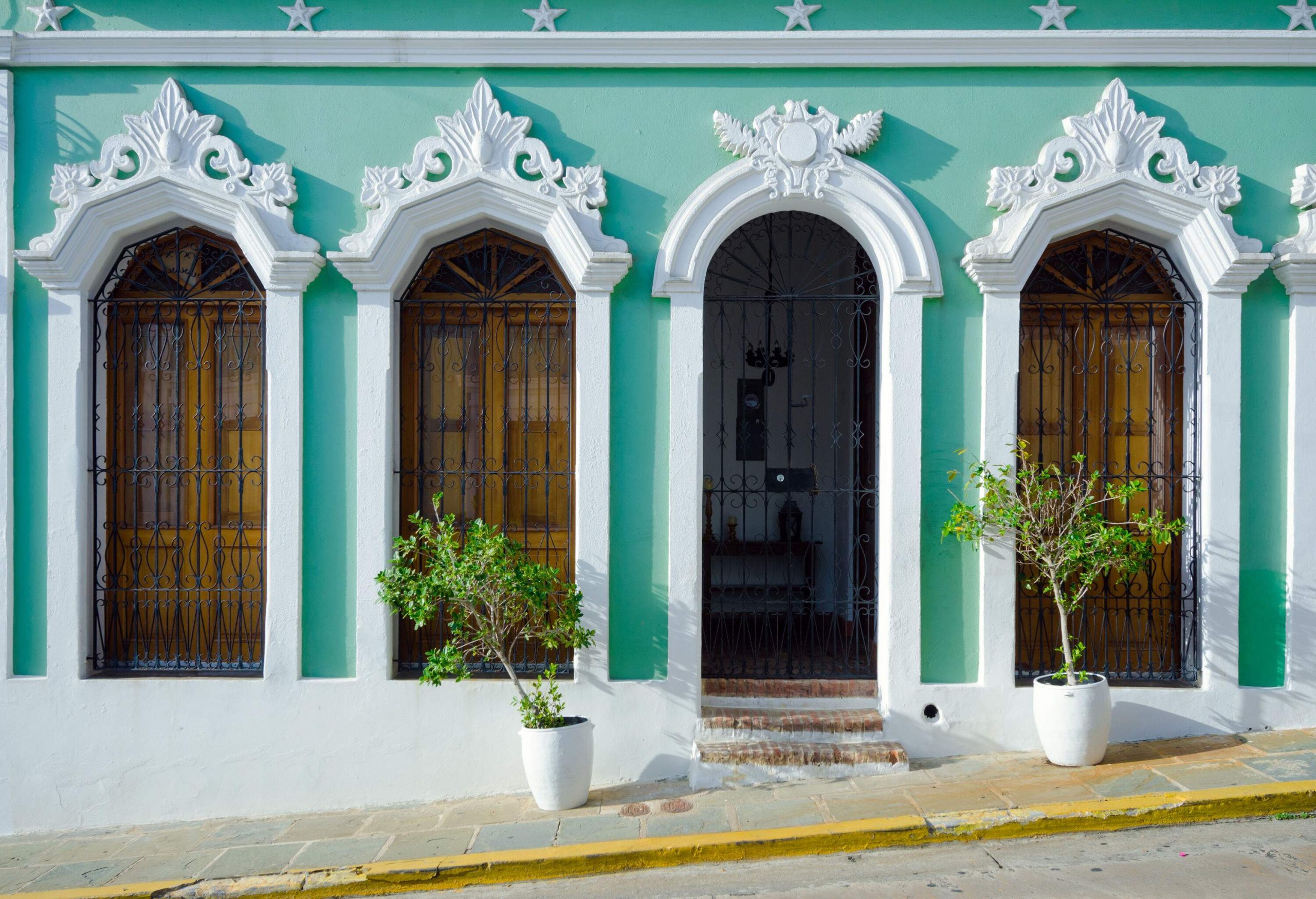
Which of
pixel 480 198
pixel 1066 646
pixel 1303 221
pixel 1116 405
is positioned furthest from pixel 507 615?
pixel 1303 221

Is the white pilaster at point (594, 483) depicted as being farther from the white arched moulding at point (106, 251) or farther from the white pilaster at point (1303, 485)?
the white pilaster at point (1303, 485)

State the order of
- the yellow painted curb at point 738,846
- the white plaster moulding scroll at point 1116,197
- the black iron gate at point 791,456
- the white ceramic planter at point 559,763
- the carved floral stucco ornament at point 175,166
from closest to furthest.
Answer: the yellow painted curb at point 738,846
the white ceramic planter at point 559,763
the white plaster moulding scroll at point 1116,197
the carved floral stucco ornament at point 175,166
the black iron gate at point 791,456

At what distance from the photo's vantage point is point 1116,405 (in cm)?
625

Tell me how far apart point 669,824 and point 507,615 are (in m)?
1.54

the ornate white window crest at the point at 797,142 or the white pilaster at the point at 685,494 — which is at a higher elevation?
the ornate white window crest at the point at 797,142

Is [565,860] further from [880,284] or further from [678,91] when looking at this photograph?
[678,91]

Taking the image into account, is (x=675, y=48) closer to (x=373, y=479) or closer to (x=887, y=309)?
(x=887, y=309)

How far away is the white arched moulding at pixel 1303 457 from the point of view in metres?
5.95

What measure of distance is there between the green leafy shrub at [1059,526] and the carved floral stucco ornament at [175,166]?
483 cm

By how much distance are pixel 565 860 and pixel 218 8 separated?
5.80m

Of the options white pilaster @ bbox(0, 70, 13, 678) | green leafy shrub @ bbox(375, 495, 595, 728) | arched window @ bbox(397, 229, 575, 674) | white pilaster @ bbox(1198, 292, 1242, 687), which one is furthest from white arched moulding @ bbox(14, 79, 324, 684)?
white pilaster @ bbox(1198, 292, 1242, 687)

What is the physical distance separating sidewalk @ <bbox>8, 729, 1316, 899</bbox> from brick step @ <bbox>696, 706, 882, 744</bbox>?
30 centimetres

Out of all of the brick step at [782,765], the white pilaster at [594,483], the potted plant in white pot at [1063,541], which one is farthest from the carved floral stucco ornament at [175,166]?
the potted plant in white pot at [1063,541]

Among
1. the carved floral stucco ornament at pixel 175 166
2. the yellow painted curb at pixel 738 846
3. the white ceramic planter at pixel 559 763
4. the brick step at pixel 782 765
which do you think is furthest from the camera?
the carved floral stucco ornament at pixel 175 166
